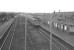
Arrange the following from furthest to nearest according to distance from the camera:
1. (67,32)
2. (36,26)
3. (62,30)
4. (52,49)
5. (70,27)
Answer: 1. (36,26)
2. (62,30)
3. (67,32)
4. (70,27)
5. (52,49)

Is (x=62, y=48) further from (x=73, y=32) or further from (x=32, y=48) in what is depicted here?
(x=73, y=32)

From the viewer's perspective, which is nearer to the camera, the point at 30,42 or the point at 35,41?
the point at 30,42

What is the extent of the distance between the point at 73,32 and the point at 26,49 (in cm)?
1425

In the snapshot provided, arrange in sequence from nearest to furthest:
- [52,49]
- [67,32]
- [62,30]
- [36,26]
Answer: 1. [52,49]
2. [67,32]
3. [62,30]
4. [36,26]

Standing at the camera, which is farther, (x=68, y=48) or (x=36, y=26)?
(x=36, y=26)

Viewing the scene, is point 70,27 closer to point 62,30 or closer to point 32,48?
point 62,30

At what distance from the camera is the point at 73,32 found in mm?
25672

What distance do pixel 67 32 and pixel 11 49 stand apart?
15.4 m

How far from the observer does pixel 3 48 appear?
15664 millimetres

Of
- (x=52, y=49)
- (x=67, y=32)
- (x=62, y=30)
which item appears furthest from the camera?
(x=62, y=30)

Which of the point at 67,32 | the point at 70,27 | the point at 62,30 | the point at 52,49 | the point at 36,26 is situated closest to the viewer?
the point at 52,49

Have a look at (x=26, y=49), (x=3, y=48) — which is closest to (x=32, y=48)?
(x=26, y=49)

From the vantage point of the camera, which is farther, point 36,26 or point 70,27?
point 36,26

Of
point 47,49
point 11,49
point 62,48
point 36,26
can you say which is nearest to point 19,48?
point 11,49
